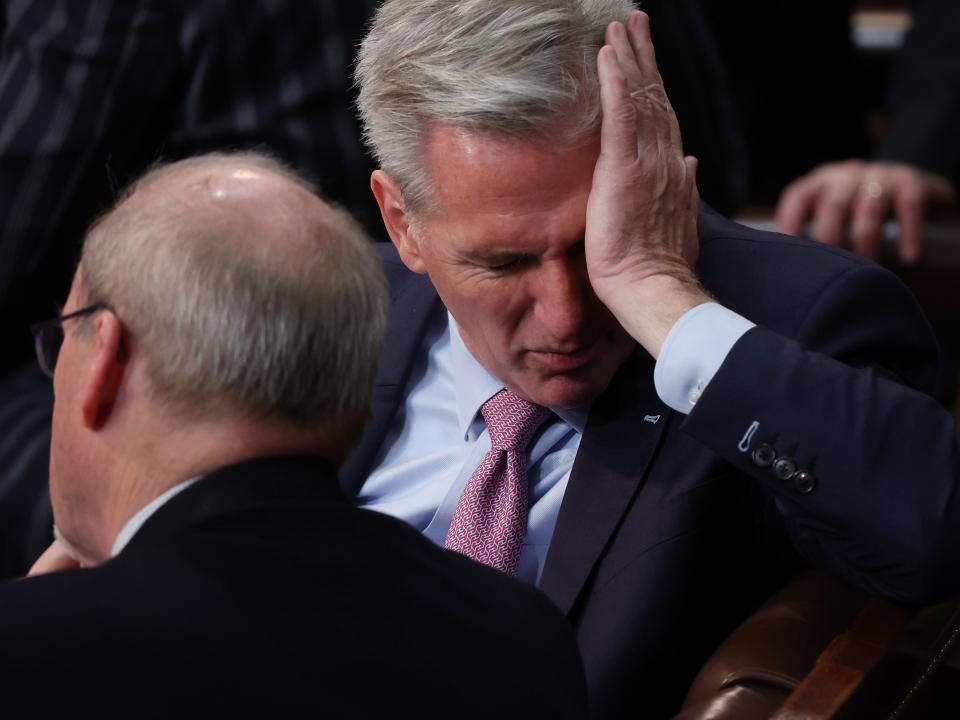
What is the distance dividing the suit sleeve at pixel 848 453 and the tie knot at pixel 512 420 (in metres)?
0.28

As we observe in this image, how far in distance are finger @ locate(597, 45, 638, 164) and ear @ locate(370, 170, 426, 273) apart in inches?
11.5

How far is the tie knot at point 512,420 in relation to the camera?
66.0 inches

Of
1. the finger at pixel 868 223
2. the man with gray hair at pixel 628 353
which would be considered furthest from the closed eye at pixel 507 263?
the finger at pixel 868 223

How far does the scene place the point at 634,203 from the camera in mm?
1529

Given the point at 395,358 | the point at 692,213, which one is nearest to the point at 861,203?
the point at 692,213

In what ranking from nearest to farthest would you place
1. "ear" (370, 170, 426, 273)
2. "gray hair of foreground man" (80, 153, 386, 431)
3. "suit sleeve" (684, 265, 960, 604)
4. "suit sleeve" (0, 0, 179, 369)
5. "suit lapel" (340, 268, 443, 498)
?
"gray hair of foreground man" (80, 153, 386, 431) → "suit sleeve" (684, 265, 960, 604) → "ear" (370, 170, 426, 273) → "suit lapel" (340, 268, 443, 498) → "suit sleeve" (0, 0, 179, 369)

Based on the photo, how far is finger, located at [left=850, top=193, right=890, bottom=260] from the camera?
2191 mm

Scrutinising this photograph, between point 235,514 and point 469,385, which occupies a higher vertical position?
point 235,514

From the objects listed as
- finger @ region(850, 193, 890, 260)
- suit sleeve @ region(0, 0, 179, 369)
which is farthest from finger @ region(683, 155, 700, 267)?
suit sleeve @ region(0, 0, 179, 369)

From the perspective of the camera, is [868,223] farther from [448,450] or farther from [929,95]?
[929,95]

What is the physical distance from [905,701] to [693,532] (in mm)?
282

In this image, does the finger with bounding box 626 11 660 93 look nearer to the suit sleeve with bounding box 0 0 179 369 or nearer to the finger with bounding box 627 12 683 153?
the finger with bounding box 627 12 683 153

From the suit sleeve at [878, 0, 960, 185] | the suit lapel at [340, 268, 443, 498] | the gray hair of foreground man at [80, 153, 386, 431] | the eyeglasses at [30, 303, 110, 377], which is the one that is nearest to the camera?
the gray hair of foreground man at [80, 153, 386, 431]

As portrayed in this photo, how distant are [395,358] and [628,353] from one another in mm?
349
